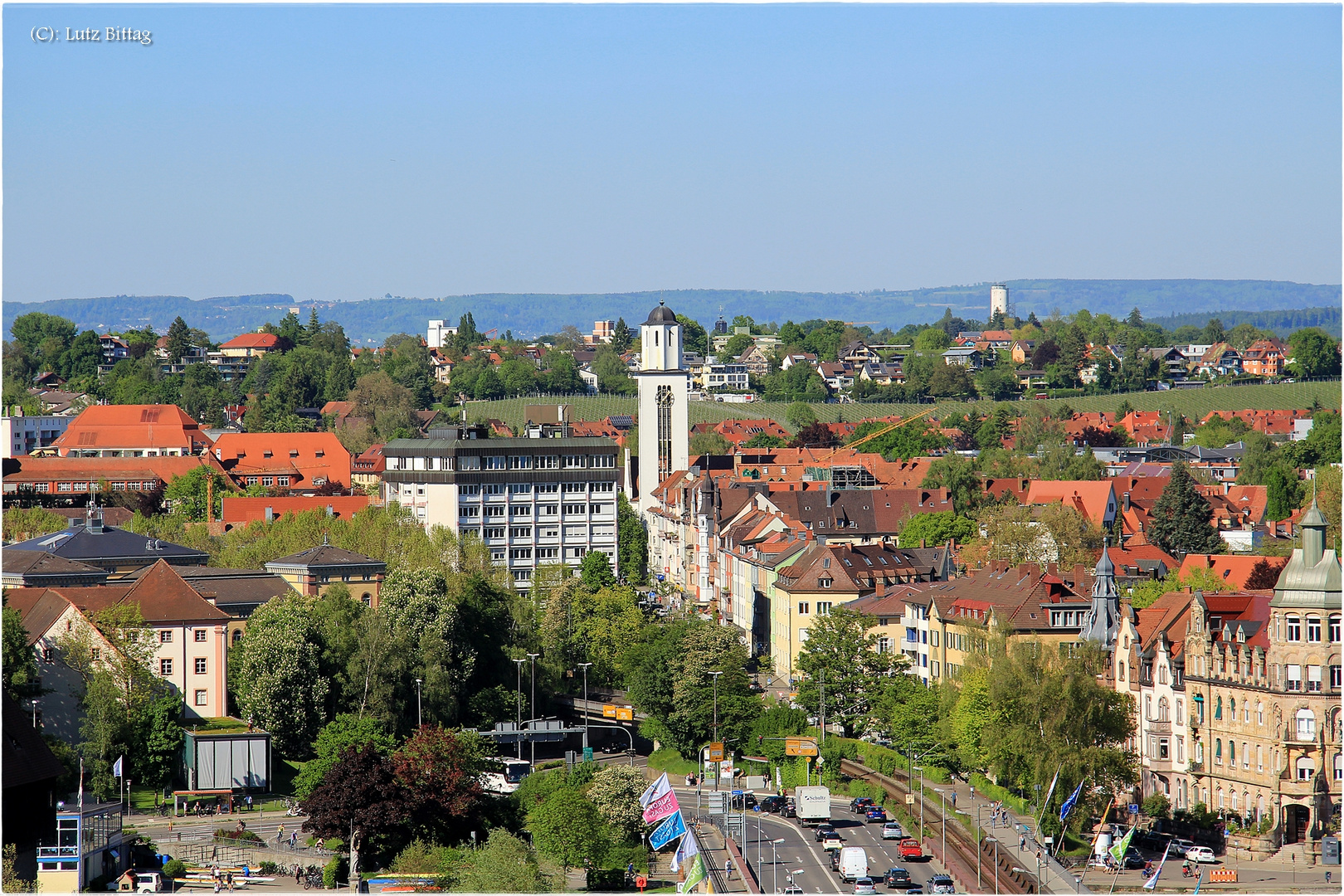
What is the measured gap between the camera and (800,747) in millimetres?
75375

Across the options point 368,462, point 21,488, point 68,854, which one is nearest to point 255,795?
point 68,854

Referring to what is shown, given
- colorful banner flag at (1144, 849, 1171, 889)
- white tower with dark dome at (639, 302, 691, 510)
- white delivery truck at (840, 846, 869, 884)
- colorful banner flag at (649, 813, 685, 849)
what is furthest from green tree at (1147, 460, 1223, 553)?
colorful banner flag at (649, 813, 685, 849)

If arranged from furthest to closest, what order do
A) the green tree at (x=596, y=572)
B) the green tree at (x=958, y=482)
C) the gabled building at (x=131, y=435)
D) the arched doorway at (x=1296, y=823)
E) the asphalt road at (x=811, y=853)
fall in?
the gabled building at (x=131, y=435)
the green tree at (x=958, y=482)
the green tree at (x=596, y=572)
the arched doorway at (x=1296, y=823)
the asphalt road at (x=811, y=853)

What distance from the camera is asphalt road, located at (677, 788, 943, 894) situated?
189 ft

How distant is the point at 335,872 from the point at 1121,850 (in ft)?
73.5

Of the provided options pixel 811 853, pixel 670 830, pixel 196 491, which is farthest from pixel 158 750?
pixel 196 491

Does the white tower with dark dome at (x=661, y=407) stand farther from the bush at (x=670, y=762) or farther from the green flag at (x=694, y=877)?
the green flag at (x=694, y=877)

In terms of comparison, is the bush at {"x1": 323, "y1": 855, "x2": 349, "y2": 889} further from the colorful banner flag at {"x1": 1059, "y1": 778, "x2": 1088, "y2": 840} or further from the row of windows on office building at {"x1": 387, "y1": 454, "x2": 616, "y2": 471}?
the row of windows on office building at {"x1": 387, "y1": 454, "x2": 616, "y2": 471}

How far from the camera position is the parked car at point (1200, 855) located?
60.0 m

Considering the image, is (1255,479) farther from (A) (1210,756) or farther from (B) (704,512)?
(A) (1210,756)

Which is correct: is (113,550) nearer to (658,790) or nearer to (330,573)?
(330,573)

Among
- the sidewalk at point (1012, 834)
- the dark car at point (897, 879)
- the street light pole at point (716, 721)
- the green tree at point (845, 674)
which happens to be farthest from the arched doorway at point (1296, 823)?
the street light pole at point (716, 721)

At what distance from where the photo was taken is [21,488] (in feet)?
492

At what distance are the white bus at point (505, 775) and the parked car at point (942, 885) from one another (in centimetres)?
1588
